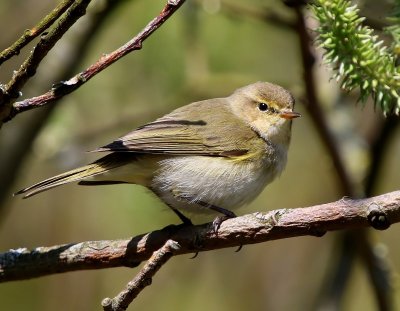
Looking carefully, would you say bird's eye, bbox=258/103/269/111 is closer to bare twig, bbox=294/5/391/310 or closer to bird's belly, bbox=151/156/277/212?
bare twig, bbox=294/5/391/310

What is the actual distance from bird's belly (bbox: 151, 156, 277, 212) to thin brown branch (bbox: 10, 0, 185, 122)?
1494mm

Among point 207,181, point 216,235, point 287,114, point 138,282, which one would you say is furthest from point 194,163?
point 138,282

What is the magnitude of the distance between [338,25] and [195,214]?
1661mm

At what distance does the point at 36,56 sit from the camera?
5.83 ft

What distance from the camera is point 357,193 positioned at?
12.3 ft

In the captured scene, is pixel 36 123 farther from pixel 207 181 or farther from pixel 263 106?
pixel 263 106

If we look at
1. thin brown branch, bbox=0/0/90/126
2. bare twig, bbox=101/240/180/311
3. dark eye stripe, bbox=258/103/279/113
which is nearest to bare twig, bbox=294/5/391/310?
dark eye stripe, bbox=258/103/279/113

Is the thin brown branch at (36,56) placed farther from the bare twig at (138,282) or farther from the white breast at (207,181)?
the white breast at (207,181)

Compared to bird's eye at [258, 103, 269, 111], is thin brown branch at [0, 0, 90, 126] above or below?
above

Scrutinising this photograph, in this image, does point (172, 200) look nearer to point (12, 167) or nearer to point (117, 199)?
point (12, 167)

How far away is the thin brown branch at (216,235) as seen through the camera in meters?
1.87

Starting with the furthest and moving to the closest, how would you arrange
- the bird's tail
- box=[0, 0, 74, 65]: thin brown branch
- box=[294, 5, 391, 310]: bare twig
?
box=[294, 5, 391, 310]: bare twig, the bird's tail, box=[0, 0, 74, 65]: thin brown branch

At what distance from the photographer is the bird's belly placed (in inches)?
130

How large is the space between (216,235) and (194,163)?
1.16 meters
